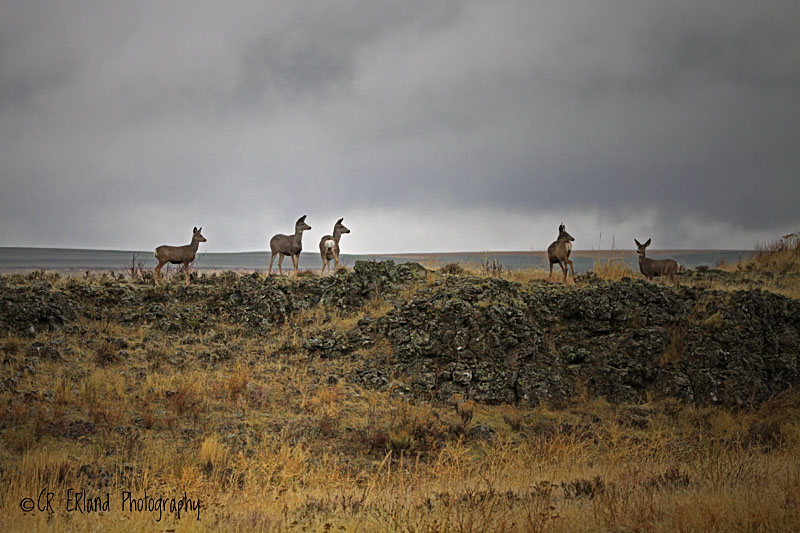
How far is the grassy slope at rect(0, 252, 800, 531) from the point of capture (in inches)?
311

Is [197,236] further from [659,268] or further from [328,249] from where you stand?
[659,268]

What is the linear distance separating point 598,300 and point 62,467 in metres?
14.6

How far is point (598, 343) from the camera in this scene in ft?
57.8

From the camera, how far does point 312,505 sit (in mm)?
8633

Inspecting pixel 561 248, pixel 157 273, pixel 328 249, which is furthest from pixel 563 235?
pixel 157 273

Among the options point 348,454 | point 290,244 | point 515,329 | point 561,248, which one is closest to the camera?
point 348,454

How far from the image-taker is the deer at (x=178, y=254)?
21.3 m

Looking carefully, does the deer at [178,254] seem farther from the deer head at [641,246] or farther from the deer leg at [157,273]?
the deer head at [641,246]

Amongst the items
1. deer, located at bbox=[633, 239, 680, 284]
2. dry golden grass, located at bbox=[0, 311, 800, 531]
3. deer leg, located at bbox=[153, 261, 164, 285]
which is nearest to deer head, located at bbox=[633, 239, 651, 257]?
deer, located at bbox=[633, 239, 680, 284]

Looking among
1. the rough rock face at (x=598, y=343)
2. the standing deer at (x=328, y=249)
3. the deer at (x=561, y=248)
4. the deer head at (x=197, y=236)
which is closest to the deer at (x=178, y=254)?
the deer head at (x=197, y=236)

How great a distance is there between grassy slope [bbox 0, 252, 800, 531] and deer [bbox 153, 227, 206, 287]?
342 centimetres

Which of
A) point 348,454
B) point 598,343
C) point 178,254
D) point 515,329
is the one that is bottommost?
point 348,454

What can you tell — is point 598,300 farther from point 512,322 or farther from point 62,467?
point 62,467

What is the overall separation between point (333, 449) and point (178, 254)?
11.9 m
